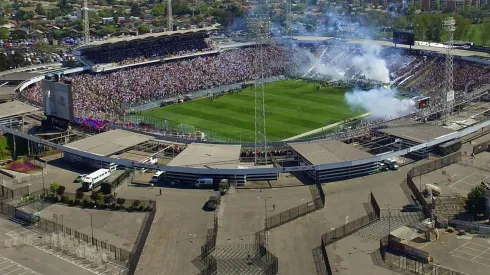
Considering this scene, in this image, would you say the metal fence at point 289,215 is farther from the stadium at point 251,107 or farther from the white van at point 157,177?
the white van at point 157,177

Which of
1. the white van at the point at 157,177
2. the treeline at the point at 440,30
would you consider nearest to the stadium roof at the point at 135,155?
the white van at the point at 157,177

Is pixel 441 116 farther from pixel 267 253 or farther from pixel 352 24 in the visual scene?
pixel 352 24

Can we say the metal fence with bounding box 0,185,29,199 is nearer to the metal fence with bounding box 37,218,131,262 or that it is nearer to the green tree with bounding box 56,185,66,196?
the green tree with bounding box 56,185,66,196

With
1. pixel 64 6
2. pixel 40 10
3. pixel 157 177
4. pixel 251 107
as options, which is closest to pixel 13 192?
pixel 157 177

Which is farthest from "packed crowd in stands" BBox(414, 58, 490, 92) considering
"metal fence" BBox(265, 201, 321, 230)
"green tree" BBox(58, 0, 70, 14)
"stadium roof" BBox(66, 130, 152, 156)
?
"green tree" BBox(58, 0, 70, 14)

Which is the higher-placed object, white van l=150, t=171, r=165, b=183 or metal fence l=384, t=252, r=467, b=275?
white van l=150, t=171, r=165, b=183
